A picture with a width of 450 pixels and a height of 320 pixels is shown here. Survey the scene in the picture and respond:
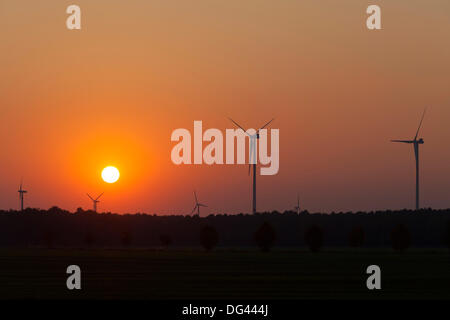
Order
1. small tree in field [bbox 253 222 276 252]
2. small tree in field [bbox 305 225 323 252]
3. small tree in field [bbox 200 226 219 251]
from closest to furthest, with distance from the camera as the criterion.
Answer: small tree in field [bbox 305 225 323 252] < small tree in field [bbox 253 222 276 252] < small tree in field [bbox 200 226 219 251]

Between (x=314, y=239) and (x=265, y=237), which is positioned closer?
(x=314, y=239)

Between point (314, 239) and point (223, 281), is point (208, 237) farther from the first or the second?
point (223, 281)

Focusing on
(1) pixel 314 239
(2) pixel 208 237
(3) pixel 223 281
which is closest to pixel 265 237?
(1) pixel 314 239

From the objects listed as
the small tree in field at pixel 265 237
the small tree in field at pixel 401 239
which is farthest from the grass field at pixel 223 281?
the small tree in field at pixel 265 237

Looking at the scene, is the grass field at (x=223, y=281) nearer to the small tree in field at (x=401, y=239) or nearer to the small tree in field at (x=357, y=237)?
the small tree in field at (x=401, y=239)

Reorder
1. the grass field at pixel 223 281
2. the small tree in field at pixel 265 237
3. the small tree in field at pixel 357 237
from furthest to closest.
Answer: the small tree in field at pixel 357 237
the small tree in field at pixel 265 237
the grass field at pixel 223 281

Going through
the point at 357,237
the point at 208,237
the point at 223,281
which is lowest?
the point at 357,237

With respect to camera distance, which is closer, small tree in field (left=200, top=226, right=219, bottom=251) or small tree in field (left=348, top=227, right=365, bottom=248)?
small tree in field (left=200, top=226, right=219, bottom=251)

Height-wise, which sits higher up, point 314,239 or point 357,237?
point 314,239

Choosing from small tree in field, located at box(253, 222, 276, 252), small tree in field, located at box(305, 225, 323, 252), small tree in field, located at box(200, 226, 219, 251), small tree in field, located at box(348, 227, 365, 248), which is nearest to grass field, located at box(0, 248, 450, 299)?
small tree in field, located at box(305, 225, 323, 252)

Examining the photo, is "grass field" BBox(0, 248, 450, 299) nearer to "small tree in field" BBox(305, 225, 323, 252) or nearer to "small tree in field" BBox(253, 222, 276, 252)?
"small tree in field" BBox(305, 225, 323, 252)

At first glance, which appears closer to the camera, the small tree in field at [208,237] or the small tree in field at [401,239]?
the small tree in field at [401,239]
